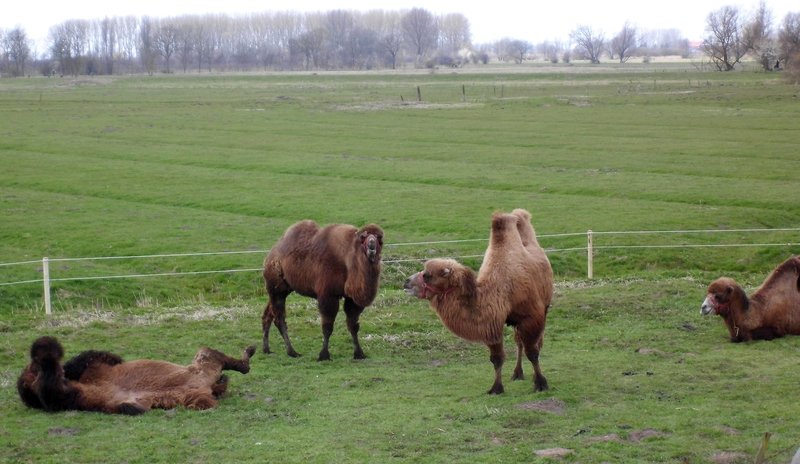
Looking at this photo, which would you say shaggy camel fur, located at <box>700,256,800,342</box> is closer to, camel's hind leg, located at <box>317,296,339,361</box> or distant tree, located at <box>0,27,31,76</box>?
camel's hind leg, located at <box>317,296,339,361</box>

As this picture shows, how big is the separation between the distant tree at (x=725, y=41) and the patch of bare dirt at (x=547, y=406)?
392ft

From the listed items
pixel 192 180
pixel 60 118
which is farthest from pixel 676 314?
pixel 60 118

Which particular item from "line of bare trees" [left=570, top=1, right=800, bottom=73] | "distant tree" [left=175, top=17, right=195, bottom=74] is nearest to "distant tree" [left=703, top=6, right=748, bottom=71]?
"line of bare trees" [left=570, top=1, right=800, bottom=73]

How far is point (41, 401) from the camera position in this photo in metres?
10.1

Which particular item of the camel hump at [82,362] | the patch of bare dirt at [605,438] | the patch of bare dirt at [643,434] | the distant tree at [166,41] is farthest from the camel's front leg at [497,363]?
the distant tree at [166,41]

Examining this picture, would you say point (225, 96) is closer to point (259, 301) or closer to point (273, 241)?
point (273, 241)

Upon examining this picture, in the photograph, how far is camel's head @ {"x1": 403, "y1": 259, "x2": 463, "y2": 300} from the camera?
1055cm

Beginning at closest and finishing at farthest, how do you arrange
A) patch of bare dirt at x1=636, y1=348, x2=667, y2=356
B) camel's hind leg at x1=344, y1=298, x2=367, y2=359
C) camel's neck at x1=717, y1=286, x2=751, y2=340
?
1. patch of bare dirt at x1=636, y1=348, x2=667, y2=356
2. camel's hind leg at x1=344, y1=298, x2=367, y2=359
3. camel's neck at x1=717, y1=286, x2=751, y2=340

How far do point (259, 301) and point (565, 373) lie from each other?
779cm

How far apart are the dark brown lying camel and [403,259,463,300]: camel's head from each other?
2563 millimetres

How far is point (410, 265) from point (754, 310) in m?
9.03

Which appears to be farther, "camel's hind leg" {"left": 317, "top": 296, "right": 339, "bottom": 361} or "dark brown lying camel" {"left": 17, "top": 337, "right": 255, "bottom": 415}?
"camel's hind leg" {"left": 317, "top": 296, "right": 339, "bottom": 361}

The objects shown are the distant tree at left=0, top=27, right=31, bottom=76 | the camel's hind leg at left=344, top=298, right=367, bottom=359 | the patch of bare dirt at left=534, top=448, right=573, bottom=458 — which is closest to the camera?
the patch of bare dirt at left=534, top=448, right=573, bottom=458

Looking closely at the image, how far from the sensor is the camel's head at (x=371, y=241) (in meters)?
12.3
